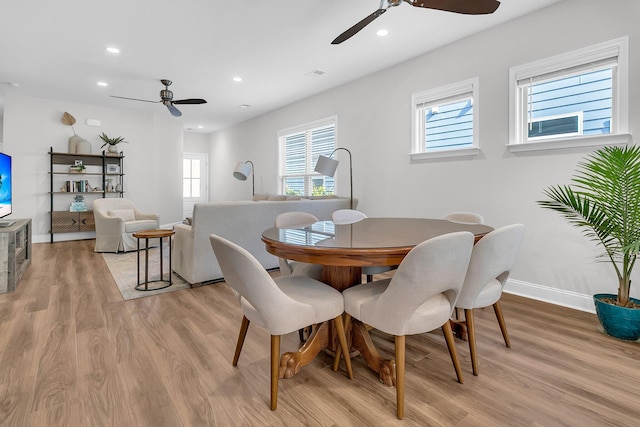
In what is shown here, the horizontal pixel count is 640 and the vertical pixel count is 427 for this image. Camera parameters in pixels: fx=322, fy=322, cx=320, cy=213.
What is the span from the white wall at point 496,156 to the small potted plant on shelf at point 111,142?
174 inches

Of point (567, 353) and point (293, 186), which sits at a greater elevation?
point (293, 186)

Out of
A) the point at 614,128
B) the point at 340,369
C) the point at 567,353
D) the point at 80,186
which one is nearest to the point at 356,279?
the point at 340,369

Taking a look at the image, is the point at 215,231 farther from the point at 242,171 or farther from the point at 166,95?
the point at 242,171

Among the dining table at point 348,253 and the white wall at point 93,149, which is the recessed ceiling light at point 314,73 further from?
the white wall at point 93,149

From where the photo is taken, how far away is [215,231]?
325cm

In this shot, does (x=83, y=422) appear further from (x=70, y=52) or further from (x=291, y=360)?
(x=70, y=52)

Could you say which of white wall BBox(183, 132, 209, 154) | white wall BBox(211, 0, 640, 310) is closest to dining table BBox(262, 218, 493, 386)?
white wall BBox(211, 0, 640, 310)

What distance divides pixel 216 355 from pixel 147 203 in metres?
5.89

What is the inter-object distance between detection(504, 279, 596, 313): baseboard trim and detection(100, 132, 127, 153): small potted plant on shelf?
6836mm

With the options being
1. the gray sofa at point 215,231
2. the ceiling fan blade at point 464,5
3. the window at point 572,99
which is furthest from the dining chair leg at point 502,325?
the gray sofa at point 215,231

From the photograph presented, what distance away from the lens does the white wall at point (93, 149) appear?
560cm

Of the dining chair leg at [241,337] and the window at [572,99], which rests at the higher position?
the window at [572,99]

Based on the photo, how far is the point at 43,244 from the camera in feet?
18.5

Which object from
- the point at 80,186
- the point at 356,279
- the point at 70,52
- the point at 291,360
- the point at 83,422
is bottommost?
the point at 83,422
